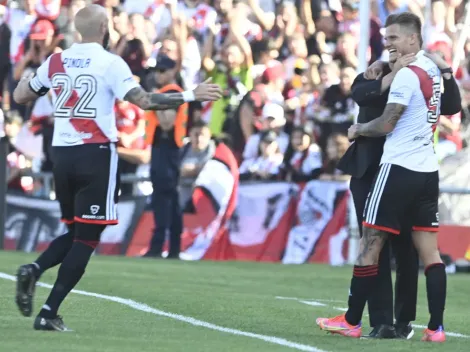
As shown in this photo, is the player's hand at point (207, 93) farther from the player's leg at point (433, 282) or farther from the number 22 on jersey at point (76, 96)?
the player's leg at point (433, 282)

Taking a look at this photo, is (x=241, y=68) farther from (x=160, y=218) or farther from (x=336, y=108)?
(x=160, y=218)

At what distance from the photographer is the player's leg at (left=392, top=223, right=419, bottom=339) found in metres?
9.34

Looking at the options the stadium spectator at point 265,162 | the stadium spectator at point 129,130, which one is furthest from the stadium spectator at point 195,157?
the stadium spectator at point 129,130

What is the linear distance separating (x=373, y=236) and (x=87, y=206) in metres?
1.86

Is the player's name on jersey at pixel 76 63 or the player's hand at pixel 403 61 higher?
the player's hand at pixel 403 61

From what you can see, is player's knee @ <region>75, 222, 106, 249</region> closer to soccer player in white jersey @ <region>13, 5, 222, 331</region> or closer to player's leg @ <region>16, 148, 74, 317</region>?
soccer player in white jersey @ <region>13, 5, 222, 331</region>

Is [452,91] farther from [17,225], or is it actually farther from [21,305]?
[17,225]

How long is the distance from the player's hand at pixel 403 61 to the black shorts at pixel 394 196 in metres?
0.63

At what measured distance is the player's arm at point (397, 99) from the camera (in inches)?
348

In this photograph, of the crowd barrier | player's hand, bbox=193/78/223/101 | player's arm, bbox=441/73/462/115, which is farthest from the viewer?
the crowd barrier

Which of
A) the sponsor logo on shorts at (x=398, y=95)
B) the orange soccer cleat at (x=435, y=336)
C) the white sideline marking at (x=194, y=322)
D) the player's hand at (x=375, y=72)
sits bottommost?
the white sideline marking at (x=194, y=322)

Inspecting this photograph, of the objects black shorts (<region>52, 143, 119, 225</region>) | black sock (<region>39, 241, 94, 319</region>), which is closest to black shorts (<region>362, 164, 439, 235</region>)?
black shorts (<region>52, 143, 119, 225</region>)

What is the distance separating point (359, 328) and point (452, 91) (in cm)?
169

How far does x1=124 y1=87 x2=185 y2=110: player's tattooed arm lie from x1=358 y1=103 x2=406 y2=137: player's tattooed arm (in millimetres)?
1235
